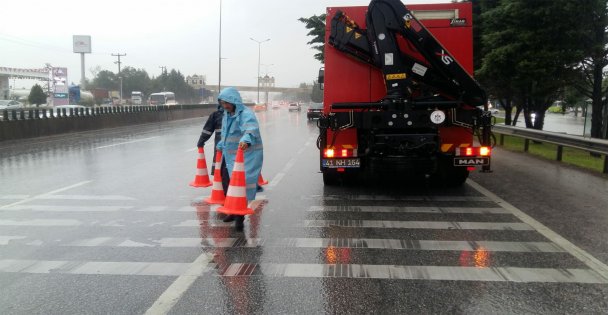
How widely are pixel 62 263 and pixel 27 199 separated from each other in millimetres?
3738

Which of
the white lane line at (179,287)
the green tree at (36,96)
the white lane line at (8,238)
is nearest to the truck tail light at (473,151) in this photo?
the white lane line at (179,287)

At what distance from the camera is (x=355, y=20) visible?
8258 millimetres

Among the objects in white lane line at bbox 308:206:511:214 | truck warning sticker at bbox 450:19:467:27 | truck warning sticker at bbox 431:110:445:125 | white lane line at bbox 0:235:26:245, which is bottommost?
white lane line at bbox 0:235:26:245

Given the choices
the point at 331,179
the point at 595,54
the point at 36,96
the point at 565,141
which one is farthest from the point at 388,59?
the point at 36,96

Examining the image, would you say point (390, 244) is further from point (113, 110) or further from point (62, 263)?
point (113, 110)

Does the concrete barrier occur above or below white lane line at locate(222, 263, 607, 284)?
above

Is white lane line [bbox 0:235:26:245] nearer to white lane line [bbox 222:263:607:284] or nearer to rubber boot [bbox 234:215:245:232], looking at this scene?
rubber boot [bbox 234:215:245:232]

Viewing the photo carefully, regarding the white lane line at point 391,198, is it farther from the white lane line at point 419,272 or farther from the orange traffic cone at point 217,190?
the white lane line at point 419,272

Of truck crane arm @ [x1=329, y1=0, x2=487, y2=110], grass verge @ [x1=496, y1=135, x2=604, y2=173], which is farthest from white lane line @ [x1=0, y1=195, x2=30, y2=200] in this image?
grass verge @ [x1=496, y1=135, x2=604, y2=173]

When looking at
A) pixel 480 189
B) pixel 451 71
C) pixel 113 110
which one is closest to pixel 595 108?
pixel 480 189

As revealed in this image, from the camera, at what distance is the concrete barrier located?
19516 mm

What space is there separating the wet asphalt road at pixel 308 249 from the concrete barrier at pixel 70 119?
1120 centimetres

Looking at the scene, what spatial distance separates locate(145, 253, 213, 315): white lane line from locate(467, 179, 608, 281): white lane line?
361 cm

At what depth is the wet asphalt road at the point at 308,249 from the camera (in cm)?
395
